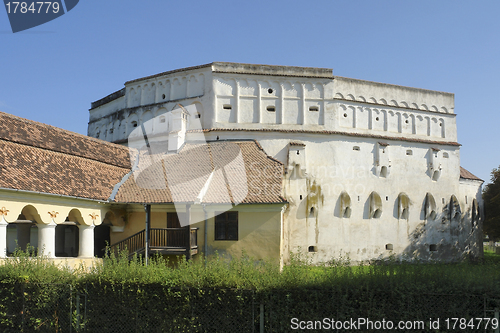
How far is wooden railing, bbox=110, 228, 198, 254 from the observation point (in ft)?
61.9

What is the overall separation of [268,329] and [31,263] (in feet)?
23.2

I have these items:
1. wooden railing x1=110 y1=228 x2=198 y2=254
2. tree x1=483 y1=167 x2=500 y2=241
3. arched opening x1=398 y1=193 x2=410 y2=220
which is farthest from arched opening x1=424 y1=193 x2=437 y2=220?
wooden railing x1=110 y1=228 x2=198 y2=254

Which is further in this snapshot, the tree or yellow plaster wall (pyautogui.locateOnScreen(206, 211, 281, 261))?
the tree

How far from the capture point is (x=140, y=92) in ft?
112

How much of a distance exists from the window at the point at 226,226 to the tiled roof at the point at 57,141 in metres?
7.53

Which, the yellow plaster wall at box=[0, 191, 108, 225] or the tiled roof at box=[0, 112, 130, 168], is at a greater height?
the tiled roof at box=[0, 112, 130, 168]

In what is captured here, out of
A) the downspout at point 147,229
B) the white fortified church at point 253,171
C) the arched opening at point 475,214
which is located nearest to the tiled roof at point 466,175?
the white fortified church at point 253,171

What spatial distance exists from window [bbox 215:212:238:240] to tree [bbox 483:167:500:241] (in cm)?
2980

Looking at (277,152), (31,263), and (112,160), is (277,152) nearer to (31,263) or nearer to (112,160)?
(112,160)

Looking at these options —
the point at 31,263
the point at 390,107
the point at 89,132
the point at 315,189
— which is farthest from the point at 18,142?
the point at 390,107

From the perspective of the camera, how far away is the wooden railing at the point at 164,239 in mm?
18875

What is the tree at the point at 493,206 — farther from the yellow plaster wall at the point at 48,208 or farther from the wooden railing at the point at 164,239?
the yellow plaster wall at the point at 48,208

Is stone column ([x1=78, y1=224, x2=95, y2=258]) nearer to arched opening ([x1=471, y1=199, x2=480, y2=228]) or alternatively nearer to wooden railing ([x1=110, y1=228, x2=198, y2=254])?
wooden railing ([x1=110, y1=228, x2=198, y2=254])

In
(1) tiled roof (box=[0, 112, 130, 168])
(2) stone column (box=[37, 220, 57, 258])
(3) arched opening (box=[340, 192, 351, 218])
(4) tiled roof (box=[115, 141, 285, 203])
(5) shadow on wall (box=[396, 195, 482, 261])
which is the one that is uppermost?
(1) tiled roof (box=[0, 112, 130, 168])
